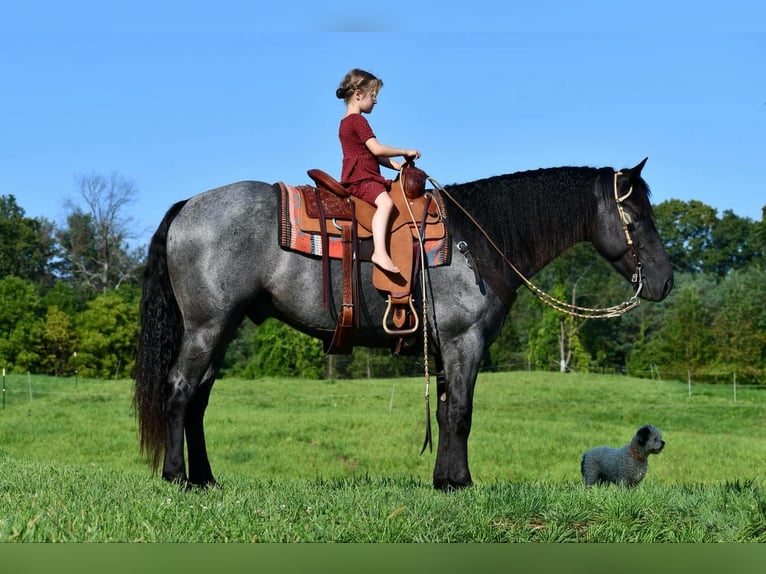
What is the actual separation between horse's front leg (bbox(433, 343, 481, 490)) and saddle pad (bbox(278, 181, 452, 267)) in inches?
30.6

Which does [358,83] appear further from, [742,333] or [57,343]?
[742,333]

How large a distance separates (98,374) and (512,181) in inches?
1688

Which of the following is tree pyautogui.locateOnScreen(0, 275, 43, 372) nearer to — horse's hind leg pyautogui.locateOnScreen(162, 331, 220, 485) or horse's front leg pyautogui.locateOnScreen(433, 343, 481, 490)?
horse's hind leg pyautogui.locateOnScreen(162, 331, 220, 485)

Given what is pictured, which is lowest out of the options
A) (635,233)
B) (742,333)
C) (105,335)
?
(105,335)

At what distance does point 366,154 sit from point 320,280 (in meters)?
1.13

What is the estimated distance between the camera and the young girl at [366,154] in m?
6.55

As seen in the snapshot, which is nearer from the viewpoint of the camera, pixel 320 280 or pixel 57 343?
pixel 320 280

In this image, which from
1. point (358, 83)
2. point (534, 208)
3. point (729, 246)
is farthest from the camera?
point (729, 246)

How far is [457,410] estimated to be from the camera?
6.55 m

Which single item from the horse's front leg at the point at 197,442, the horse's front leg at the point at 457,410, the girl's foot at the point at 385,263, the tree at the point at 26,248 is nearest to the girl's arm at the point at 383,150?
the girl's foot at the point at 385,263

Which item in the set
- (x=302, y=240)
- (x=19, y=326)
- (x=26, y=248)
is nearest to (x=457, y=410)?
(x=302, y=240)

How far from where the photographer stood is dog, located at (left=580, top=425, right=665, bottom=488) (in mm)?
9938

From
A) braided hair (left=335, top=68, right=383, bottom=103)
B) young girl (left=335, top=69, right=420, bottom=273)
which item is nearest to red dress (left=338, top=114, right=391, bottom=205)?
young girl (left=335, top=69, right=420, bottom=273)

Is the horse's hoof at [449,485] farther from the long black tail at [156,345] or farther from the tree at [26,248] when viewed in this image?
the tree at [26,248]
